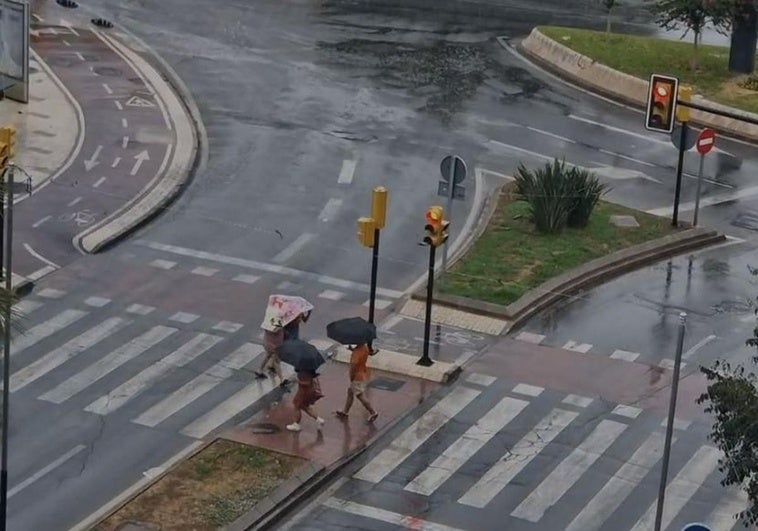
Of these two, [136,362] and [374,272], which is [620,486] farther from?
[136,362]

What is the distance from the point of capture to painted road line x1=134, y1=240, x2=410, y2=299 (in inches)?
1419

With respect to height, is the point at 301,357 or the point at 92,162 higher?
the point at 92,162

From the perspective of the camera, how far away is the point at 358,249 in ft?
126

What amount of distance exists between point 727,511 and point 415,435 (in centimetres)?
522

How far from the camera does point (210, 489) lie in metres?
26.1

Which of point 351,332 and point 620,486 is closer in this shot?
point 620,486

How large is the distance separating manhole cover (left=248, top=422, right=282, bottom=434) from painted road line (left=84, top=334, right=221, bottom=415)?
2.37 m

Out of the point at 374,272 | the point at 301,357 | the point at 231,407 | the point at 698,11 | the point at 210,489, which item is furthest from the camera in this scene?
the point at 698,11

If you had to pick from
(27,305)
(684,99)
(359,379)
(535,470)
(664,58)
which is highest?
(684,99)

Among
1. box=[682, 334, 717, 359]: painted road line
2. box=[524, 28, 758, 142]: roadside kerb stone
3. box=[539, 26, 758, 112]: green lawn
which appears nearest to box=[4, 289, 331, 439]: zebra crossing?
box=[682, 334, 717, 359]: painted road line

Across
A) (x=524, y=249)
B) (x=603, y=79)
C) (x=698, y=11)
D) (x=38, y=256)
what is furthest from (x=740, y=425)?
(x=603, y=79)

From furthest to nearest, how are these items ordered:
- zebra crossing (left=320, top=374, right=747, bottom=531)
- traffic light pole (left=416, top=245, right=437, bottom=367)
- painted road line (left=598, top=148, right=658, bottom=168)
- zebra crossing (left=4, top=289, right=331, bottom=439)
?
painted road line (left=598, top=148, right=658, bottom=168), traffic light pole (left=416, top=245, right=437, bottom=367), zebra crossing (left=4, top=289, right=331, bottom=439), zebra crossing (left=320, top=374, right=747, bottom=531)

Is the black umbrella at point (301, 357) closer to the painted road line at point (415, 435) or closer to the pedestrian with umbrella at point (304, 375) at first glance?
the pedestrian with umbrella at point (304, 375)

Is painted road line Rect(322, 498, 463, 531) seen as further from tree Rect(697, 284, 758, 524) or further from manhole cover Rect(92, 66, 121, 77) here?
manhole cover Rect(92, 66, 121, 77)
